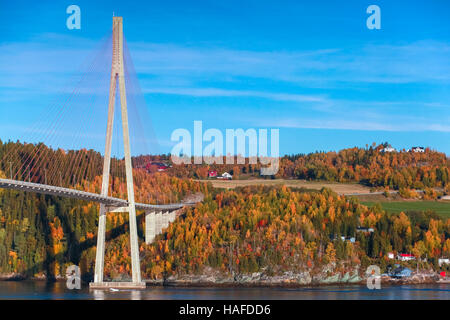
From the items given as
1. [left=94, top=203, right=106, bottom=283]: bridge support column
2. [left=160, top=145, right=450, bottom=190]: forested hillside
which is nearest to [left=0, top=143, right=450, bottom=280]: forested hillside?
[left=94, top=203, right=106, bottom=283]: bridge support column

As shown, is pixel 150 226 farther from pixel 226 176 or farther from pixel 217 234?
pixel 226 176

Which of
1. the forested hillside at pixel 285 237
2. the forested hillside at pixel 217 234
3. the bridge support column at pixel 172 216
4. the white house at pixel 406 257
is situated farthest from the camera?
the bridge support column at pixel 172 216

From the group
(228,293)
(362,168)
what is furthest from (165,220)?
(362,168)

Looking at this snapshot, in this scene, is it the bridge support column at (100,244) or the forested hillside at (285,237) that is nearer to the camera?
the bridge support column at (100,244)

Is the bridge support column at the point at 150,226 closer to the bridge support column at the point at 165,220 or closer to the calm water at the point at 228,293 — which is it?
the bridge support column at the point at 165,220
